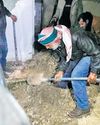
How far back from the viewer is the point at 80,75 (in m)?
4.18

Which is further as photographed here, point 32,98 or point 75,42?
point 32,98

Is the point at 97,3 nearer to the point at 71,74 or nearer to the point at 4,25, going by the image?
the point at 4,25

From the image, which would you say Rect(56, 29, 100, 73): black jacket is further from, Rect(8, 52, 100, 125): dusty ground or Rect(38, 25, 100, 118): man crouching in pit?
Rect(8, 52, 100, 125): dusty ground

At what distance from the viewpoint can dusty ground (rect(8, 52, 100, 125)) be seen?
439 centimetres

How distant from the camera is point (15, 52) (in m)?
5.79

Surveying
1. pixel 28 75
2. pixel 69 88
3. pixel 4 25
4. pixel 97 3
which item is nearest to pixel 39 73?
pixel 28 75

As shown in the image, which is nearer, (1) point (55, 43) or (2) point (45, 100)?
(1) point (55, 43)

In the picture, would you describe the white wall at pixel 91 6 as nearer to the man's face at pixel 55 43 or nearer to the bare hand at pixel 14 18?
the bare hand at pixel 14 18

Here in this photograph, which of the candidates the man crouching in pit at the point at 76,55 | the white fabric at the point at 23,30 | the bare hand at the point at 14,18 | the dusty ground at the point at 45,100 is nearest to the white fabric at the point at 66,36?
the man crouching in pit at the point at 76,55

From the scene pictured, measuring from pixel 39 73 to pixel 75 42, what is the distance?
1379mm

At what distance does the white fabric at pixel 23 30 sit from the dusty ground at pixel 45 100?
453 millimetres

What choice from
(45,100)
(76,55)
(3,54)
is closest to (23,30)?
(3,54)

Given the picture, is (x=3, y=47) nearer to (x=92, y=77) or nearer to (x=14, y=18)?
(x=14, y=18)

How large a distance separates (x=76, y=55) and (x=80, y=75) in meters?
0.25
